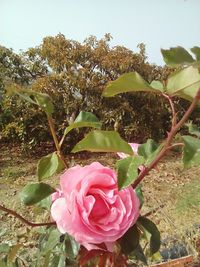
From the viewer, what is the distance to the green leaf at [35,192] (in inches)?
17.2

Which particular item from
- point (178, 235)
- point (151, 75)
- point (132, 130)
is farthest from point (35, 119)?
point (178, 235)

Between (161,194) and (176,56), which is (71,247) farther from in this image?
(161,194)

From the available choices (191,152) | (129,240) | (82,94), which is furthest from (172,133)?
(82,94)

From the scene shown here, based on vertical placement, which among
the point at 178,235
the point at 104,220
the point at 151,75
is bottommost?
the point at 178,235

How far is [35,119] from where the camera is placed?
13.5 feet

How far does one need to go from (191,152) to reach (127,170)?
0.21 feet

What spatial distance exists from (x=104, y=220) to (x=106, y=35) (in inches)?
167

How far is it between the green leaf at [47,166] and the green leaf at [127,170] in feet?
0.27

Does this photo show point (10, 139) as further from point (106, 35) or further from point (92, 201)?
point (92, 201)

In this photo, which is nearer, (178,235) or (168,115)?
(178,235)

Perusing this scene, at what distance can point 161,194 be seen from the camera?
3.20 m

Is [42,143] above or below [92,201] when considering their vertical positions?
below

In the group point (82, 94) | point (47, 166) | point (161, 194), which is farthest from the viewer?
point (82, 94)

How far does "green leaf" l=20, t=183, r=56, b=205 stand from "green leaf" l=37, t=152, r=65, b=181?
0.06ft
